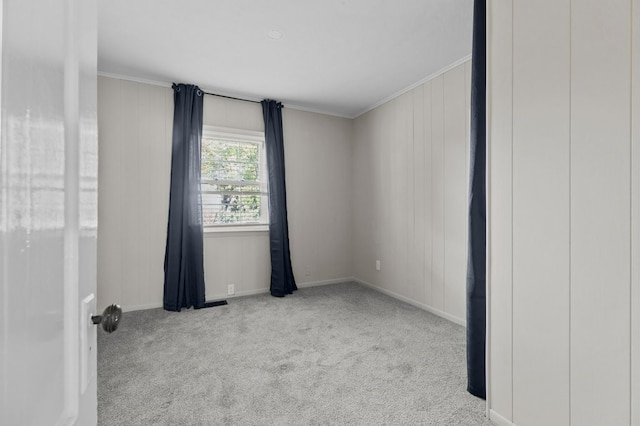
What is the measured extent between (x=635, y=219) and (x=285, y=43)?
2632mm

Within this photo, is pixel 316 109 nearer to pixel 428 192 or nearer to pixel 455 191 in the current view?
pixel 428 192

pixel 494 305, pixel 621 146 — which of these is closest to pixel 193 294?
pixel 494 305

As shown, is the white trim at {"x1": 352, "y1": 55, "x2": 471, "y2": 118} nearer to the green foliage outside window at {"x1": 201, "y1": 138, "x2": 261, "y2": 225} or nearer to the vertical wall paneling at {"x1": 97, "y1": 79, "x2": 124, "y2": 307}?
the green foliage outside window at {"x1": 201, "y1": 138, "x2": 261, "y2": 225}

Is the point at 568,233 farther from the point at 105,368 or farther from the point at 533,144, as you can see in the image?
the point at 105,368

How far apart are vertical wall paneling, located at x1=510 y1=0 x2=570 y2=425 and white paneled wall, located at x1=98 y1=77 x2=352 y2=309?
10.3 ft

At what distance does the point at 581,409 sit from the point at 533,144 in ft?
3.86

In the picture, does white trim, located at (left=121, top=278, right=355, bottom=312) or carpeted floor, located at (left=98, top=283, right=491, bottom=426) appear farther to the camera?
white trim, located at (left=121, top=278, right=355, bottom=312)

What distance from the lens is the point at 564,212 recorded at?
1.35 meters

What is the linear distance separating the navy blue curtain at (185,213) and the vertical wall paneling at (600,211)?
338 cm

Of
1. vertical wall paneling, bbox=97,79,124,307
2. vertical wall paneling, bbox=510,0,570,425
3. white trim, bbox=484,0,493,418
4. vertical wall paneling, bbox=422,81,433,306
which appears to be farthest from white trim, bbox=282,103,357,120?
vertical wall paneling, bbox=510,0,570,425

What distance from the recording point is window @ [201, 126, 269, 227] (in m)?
3.85

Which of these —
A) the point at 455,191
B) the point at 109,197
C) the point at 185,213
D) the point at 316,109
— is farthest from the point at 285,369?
the point at 316,109

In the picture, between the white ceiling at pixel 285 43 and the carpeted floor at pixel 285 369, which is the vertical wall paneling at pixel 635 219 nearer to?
the carpeted floor at pixel 285 369

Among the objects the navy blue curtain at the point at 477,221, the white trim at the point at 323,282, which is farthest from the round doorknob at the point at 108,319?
the white trim at the point at 323,282
